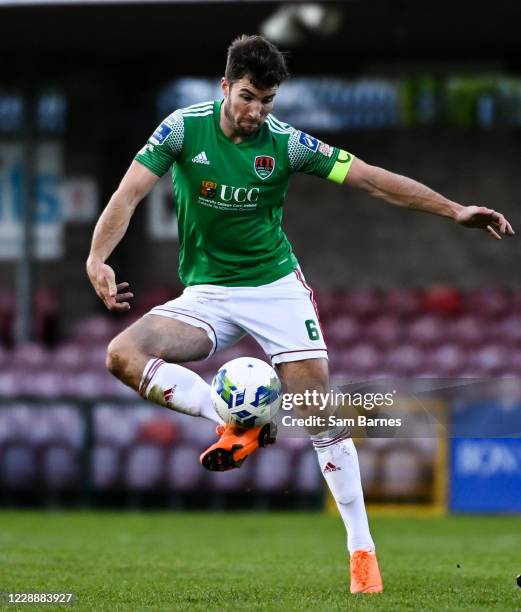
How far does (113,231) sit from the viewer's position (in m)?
6.07

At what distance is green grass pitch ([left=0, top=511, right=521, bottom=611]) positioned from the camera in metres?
5.94

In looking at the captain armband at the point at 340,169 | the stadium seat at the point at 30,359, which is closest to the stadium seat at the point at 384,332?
the stadium seat at the point at 30,359

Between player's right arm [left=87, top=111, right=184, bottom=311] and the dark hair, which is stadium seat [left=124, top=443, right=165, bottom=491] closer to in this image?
player's right arm [left=87, top=111, right=184, bottom=311]

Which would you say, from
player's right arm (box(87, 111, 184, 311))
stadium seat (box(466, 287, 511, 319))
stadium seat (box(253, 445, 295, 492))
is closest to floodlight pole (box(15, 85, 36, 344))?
stadium seat (box(253, 445, 295, 492))

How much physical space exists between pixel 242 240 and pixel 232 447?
1125 millimetres

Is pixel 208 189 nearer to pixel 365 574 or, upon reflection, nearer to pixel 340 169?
pixel 340 169

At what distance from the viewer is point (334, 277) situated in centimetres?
1898

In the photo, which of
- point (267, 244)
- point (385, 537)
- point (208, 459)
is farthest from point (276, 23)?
point (208, 459)

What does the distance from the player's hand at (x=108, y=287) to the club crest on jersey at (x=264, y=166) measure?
0.96 m

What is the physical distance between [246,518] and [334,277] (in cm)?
638

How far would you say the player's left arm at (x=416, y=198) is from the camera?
610cm

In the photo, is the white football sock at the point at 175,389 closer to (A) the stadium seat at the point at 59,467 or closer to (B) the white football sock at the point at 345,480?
(B) the white football sock at the point at 345,480

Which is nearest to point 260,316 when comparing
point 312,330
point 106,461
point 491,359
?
point 312,330

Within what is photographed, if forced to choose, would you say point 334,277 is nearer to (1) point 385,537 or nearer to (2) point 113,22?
(2) point 113,22
